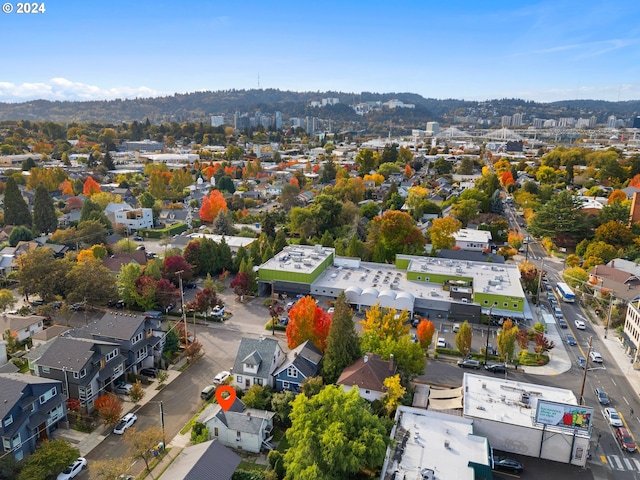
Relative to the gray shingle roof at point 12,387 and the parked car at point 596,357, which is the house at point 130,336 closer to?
the gray shingle roof at point 12,387

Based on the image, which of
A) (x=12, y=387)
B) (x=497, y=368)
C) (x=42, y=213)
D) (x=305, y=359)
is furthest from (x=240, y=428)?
(x=42, y=213)

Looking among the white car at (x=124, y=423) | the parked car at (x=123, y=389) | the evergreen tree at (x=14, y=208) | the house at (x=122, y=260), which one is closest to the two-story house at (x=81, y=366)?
the parked car at (x=123, y=389)

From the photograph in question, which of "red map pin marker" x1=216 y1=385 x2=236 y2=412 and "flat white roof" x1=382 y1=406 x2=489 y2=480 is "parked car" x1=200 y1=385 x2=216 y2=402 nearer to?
"red map pin marker" x1=216 y1=385 x2=236 y2=412

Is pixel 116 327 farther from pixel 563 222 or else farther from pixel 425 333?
pixel 563 222

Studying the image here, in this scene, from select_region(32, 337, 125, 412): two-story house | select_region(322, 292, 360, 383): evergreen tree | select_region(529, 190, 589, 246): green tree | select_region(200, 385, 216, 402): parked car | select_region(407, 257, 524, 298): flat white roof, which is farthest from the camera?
select_region(529, 190, 589, 246): green tree

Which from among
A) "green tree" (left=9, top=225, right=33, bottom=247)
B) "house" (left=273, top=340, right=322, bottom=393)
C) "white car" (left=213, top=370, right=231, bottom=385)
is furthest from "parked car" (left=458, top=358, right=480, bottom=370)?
"green tree" (left=9, top=225, right=33, bottom=247)

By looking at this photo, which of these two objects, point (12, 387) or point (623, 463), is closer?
point (12, 387)
